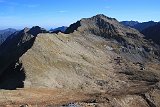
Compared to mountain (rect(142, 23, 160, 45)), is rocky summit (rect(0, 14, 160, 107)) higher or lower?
lower

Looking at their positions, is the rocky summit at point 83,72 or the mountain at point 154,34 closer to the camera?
the rocky summit at point 83,72

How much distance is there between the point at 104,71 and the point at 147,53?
3837 cm

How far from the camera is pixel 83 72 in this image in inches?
3196

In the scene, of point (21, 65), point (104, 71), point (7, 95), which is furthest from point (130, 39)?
point (7, 95)

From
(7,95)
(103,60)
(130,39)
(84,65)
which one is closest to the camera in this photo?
(7,95)

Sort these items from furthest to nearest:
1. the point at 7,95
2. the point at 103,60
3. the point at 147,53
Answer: the point at 147,53 → the point at 103,60 → the point at 7,95

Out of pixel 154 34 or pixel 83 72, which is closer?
pixel 83 72

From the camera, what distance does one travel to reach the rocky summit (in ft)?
185

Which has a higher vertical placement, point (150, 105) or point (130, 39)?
point (130, 39)

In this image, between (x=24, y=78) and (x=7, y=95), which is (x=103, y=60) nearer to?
(x=24, y=78)

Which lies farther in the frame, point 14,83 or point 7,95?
point 14,83

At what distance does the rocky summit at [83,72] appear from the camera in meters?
56.5

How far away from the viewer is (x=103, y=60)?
334 feet

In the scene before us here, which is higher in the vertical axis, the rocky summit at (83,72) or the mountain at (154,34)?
the mountain at (154,34)
